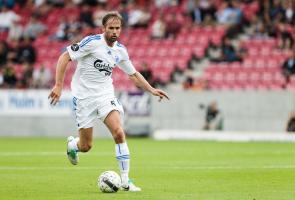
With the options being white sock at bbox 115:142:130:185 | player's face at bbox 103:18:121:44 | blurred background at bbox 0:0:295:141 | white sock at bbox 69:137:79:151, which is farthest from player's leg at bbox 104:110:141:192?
blurred background at bbox 0:0:295:141

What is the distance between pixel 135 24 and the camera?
3638 cm

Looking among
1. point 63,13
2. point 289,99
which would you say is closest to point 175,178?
point 289,99

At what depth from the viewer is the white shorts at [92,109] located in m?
12.4

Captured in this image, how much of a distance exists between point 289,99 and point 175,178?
15.9 meters

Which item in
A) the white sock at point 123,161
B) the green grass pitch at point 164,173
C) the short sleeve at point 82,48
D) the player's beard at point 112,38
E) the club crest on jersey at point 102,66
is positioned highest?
the player's beard at point 112,38

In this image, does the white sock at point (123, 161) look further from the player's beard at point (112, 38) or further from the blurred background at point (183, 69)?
the blurred background at point (183, 69)

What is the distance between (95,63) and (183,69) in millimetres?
21217

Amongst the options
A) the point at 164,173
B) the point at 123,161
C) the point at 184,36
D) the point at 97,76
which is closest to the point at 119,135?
the point at 123,161

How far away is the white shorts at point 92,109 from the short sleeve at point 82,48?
0.69m

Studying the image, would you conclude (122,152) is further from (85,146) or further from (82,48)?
(82,48)

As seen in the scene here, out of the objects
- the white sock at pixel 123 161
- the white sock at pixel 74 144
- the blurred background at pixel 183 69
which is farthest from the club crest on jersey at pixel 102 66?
the blurred background at pixel 183 69

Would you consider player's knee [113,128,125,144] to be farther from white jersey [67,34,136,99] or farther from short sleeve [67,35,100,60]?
short sleeve [67,35,100,60]

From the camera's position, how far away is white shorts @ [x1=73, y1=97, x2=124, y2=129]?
1240cm

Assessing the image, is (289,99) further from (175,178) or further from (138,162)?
(175,178)
